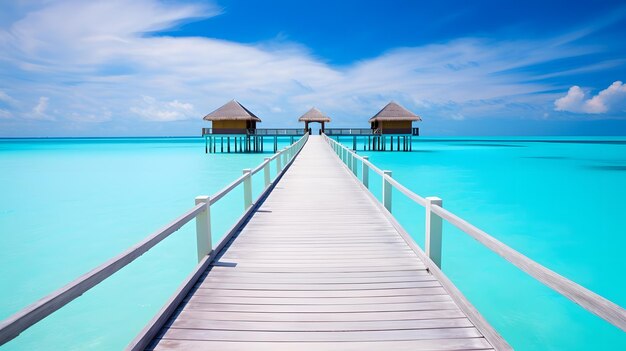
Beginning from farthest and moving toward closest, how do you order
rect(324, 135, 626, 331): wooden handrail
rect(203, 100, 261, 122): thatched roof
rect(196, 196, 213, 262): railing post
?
rect(203, 100, 261, 122): thatched roof < rect(196, 196, 213, 262): railing post < rect(324, 135, 626, 331): wooden handrail

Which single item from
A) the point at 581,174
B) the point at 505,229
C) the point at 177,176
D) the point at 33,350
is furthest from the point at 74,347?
the point at 581,174

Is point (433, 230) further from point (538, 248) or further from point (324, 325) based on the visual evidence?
point (538, 248)

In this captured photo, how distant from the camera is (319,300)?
10.3ft

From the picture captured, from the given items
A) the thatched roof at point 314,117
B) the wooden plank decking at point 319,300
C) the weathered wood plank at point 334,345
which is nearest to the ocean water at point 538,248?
the wooden plank decking at point 319,300

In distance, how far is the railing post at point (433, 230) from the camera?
3455 millimetres

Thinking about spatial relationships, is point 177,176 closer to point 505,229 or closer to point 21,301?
point 21,301

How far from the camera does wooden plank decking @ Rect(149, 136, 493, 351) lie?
100 inches

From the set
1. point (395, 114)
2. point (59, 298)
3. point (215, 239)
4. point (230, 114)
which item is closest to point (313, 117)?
point (395, 114)

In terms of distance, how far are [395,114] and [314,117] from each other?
9542 millimetres

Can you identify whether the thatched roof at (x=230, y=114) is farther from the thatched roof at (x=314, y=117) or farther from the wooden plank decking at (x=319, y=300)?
the wooden plank decking at (x=319, y=300)

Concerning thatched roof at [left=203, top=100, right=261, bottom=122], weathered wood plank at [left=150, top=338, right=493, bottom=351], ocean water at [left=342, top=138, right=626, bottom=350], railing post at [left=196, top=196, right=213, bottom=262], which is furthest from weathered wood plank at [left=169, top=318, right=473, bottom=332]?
thatched roof at [left=203, top=100, right=261, bottom=122]

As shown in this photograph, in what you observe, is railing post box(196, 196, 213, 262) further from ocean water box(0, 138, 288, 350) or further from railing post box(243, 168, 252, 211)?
ocean water box(0, 138, 288, 350)

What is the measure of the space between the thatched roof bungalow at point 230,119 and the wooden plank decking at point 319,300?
112ft

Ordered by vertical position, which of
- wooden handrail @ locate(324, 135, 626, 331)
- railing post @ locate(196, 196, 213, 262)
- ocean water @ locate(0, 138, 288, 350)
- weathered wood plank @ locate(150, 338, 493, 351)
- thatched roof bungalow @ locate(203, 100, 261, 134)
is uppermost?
thatched roof bungalow @ locate(203, 100, 261, 134)
